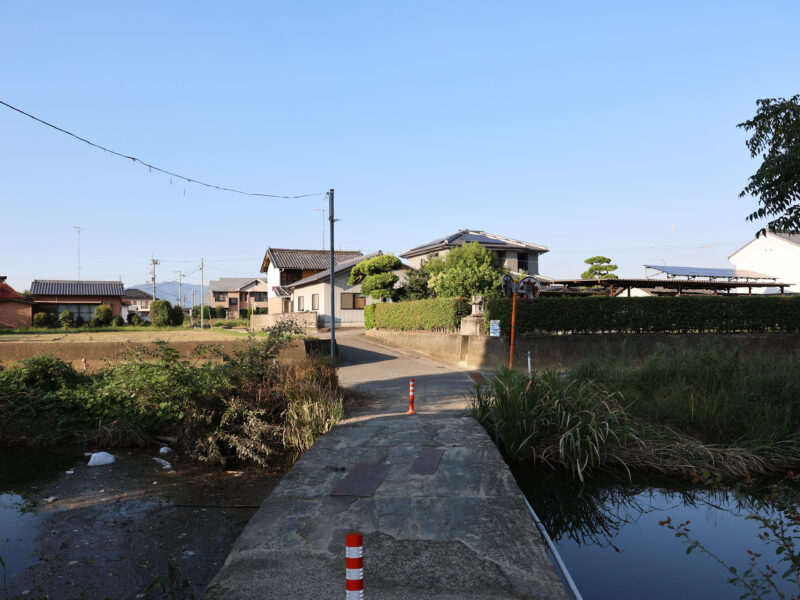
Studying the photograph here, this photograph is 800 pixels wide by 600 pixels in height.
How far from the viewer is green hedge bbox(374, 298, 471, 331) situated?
2078cm

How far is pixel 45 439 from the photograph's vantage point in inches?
354

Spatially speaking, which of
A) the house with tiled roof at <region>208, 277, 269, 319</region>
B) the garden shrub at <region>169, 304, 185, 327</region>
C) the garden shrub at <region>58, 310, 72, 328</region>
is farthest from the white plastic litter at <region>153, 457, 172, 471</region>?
the house with tiled roof at <region>208, 277, 269, 319</region>

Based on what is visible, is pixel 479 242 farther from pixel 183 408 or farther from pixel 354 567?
pixel 354 567

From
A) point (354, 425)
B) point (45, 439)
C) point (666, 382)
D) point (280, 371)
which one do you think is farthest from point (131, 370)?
point (666, 382)

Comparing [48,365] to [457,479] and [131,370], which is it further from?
[457,479]

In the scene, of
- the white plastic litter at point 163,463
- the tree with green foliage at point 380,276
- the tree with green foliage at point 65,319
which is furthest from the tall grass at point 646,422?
the tree with green foliage at point 65,319

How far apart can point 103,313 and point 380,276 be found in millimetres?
26489

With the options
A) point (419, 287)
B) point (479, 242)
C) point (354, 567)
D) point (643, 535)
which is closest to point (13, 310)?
point (419, 287)

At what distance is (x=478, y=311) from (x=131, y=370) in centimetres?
1210

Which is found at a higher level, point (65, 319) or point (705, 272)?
point (705, 272)

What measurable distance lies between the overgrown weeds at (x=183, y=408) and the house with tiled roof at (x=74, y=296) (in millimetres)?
42315

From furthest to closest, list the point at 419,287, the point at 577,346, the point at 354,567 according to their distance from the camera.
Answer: the point at 419,287 → the point at 577,346 → the point at 354,567

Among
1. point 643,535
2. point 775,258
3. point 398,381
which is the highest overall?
point 775,258

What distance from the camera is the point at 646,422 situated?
28.5ft
